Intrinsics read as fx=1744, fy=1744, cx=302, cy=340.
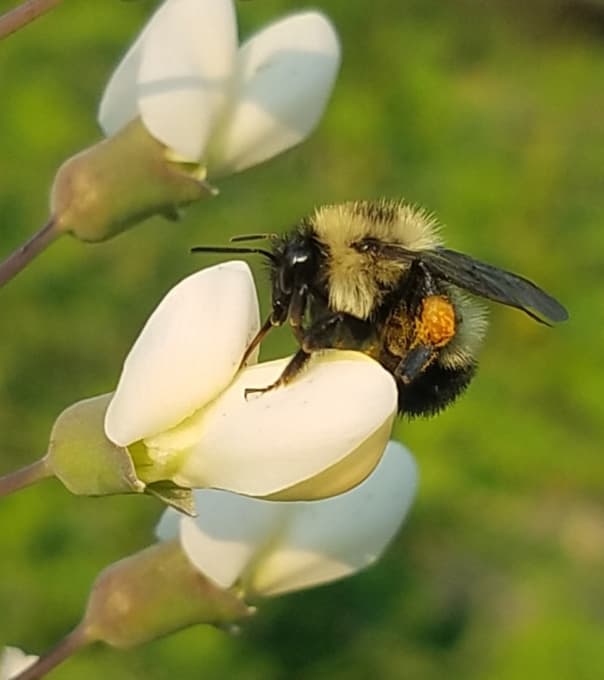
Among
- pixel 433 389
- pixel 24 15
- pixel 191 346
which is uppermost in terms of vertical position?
pixel 24 15

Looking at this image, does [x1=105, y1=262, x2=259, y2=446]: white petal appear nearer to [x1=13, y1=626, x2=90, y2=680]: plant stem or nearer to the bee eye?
the bee eye

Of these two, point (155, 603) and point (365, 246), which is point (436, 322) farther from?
point (155, 603)

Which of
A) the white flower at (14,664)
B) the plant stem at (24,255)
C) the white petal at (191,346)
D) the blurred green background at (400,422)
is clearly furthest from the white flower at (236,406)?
the blurred green background at (400,422)

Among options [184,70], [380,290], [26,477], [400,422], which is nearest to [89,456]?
[26,477]

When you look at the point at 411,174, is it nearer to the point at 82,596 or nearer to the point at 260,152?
the point at 82,596

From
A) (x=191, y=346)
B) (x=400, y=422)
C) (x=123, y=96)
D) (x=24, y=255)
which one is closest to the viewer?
(x=191, y=346)

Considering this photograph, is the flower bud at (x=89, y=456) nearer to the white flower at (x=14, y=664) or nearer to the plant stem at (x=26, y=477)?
the plant stem at (x=26, y=477)
